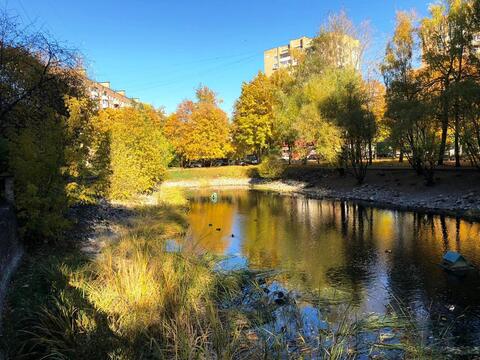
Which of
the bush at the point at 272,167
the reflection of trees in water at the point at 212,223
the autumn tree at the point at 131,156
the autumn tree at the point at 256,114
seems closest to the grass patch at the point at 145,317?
the reflection of trees in water at the point at 212,223

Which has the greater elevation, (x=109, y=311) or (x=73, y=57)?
(x=73, y=57)

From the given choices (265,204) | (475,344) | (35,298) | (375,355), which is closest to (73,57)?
(35,298)

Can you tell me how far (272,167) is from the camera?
151 feet

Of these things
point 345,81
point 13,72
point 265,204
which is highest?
point 345,81

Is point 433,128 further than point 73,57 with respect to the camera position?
Yes

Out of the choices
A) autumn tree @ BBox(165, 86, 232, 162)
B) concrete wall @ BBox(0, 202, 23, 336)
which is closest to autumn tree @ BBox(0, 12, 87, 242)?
concrete wall @ BBox(0, 202, 23, 336)

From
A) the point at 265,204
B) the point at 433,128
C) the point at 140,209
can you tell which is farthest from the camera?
the point at 265,204

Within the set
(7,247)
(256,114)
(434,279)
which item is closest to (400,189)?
(434,279)

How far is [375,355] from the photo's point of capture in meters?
6.56

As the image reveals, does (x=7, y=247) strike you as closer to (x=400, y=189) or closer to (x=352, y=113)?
(x=400, y=189)

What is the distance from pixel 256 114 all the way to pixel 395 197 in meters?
25.4

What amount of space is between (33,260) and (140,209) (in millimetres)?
11376

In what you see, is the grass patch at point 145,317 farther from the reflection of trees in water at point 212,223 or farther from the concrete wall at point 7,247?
the reflection of trees in water at point 212,223

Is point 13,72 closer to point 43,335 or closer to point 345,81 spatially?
point 43,335
